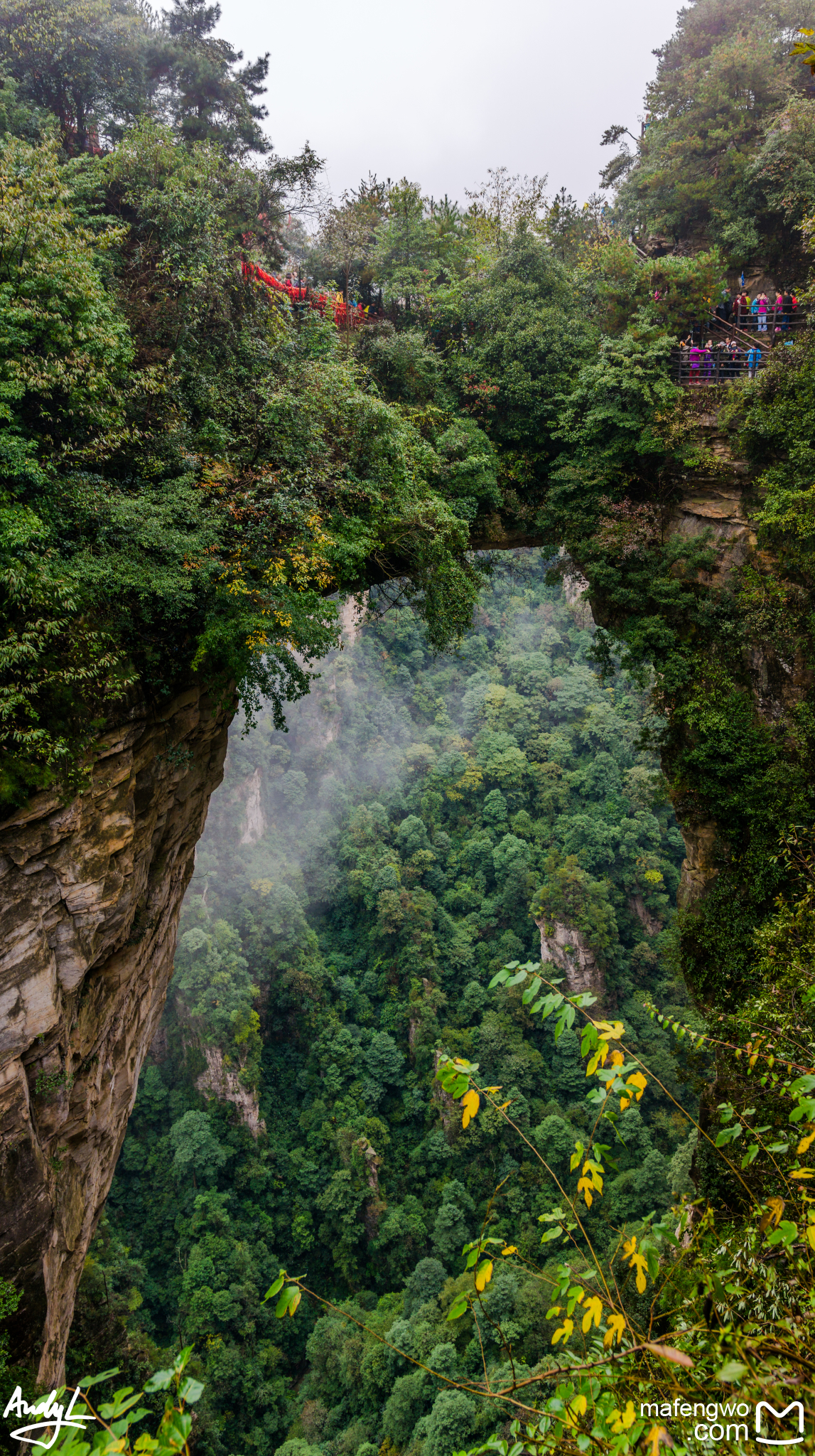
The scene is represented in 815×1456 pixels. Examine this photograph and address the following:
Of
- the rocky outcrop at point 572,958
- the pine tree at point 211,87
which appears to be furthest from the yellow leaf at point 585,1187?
the rocky outcrop at point 572,958

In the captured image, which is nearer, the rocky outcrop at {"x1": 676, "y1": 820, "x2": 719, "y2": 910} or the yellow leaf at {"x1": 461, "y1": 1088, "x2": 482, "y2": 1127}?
the yellow leaf at {"x1": 461, "y1": 1088, "x2": 482, "y2": 1127}

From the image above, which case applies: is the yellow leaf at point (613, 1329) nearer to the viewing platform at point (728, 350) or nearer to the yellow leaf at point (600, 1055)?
the yellow leaf at point (600, 1055)

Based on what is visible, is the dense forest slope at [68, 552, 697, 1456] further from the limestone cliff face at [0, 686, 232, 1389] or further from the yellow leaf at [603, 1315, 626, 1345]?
the yellow leaf at [603, 1315, 626, 1345]

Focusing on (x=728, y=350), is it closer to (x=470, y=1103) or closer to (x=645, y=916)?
(x=470, y=1103)

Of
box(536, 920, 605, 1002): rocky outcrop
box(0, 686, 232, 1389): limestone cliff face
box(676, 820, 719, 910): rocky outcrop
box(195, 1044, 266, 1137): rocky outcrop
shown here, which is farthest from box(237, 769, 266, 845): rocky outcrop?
box(676, 820, 719, 910): rocky outcrop

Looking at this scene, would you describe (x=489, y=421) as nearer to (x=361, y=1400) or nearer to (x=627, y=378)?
(x=627, y=378)

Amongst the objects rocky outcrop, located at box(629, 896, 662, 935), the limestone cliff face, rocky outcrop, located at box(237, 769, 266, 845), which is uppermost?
the limestone cliff face

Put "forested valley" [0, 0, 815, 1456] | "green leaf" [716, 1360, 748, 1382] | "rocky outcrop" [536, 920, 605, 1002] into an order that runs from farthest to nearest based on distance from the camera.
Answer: "rocky outcrop" [536, 920, 605, 1002] → "forested valley" [0, 0, 815, 1456] → "green leaf" [716, 1360, 748, 1382]

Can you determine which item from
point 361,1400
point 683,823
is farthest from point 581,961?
point 683,823
